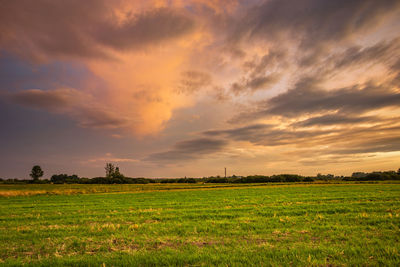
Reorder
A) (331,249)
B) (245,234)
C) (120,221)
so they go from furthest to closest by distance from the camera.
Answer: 1. (120,221)
2. (245,234)
3. (331,249)

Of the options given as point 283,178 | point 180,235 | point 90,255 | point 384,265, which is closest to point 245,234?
point 180,235

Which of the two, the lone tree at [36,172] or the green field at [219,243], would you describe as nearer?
the green field at [219,243]

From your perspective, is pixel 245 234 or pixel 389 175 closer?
pixel 245 234

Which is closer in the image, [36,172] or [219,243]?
[219,243]

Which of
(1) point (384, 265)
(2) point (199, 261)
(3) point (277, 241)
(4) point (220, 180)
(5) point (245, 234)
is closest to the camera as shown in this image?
(1) point (384, 265)

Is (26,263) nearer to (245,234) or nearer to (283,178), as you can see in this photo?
(245,234)

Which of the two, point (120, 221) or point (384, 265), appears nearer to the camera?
point (384, 265)

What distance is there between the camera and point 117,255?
7.96 meters

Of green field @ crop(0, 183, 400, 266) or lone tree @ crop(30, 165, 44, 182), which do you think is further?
lone tree @ crop(30, 165, 44, 182)

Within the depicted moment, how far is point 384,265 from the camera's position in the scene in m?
6.33

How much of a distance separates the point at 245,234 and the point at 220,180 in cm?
11965

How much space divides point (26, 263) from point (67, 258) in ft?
4.06

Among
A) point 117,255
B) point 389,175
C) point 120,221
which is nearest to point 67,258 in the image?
point 117,255

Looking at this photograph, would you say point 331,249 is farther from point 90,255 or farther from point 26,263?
point 26,263
